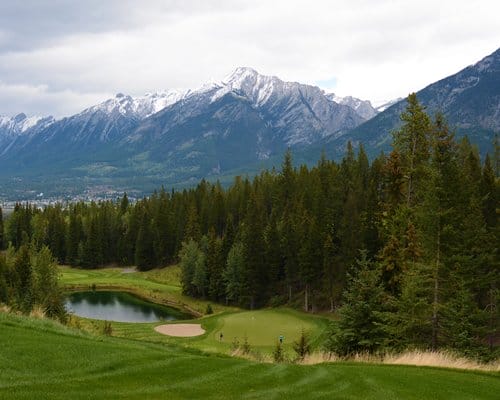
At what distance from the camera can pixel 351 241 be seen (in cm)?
6994

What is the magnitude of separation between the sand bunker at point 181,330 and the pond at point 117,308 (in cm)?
1447

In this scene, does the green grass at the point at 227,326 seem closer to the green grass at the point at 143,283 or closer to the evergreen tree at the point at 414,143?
the green grass at the point at 143,283

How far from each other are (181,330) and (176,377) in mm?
50615

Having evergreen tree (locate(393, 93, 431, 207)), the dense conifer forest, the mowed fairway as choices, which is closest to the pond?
the dense conifer forest

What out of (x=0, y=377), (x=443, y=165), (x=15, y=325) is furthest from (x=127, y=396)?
(x=443, y=165)

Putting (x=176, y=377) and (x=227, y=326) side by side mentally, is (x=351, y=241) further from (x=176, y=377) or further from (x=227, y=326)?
(x=176, y=377)

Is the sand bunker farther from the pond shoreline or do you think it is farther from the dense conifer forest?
the dense conifer forest

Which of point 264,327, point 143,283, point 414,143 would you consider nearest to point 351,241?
point 264,327

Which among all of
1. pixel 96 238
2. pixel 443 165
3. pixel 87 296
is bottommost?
pixel 87 296

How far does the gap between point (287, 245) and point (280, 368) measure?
6744 centimetres

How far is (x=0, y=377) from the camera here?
1322 centimetres

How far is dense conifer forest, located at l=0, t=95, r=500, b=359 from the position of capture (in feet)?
110

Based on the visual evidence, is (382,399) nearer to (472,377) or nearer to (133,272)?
(472,377)

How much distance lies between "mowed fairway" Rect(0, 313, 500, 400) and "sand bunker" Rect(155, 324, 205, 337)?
4332 centimetres
